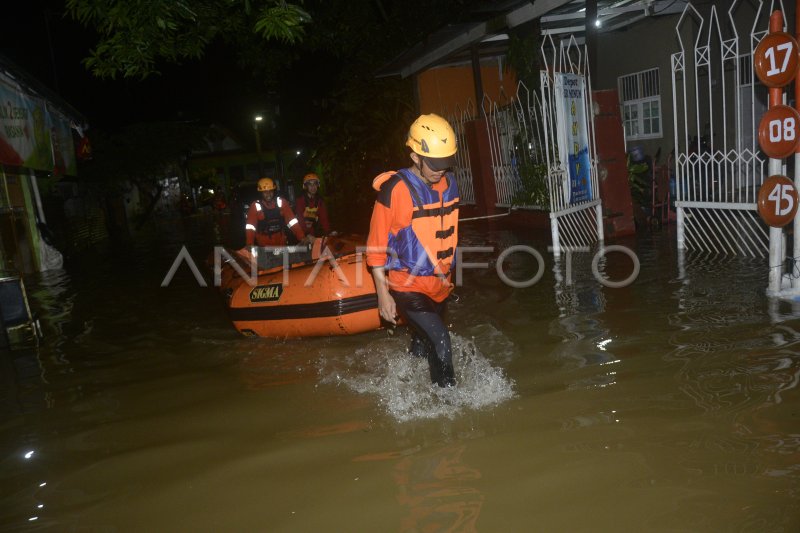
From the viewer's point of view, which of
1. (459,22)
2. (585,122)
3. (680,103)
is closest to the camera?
(585,122)

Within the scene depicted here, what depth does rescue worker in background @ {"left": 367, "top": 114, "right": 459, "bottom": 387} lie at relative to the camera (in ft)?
12.9

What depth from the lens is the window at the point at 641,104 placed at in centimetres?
1398

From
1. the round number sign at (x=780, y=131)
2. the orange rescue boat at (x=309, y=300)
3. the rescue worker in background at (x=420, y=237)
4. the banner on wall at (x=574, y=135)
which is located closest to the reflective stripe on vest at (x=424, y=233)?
the rescue worker in background at (x=420, y=237)

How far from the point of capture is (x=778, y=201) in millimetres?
5625

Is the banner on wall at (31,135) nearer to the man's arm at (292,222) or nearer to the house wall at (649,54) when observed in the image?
the man's arm at (292,222)

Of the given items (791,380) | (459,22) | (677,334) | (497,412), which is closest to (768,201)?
(677,334)

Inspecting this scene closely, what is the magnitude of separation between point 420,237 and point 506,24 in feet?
21.6

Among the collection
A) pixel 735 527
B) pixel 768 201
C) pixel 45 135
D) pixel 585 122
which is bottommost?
pixel 735 527

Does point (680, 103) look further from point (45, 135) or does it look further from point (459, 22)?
point (45, 135)

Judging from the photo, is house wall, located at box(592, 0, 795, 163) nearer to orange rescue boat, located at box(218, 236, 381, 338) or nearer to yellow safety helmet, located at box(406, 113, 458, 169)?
orange rescue boat, located at box(218, 236, 381, 338)

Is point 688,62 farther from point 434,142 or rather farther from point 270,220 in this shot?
point 434,142

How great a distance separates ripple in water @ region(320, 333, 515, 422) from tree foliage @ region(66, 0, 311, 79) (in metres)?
2.89

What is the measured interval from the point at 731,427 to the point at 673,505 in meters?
0.86

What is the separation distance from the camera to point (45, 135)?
1335 centimetres
